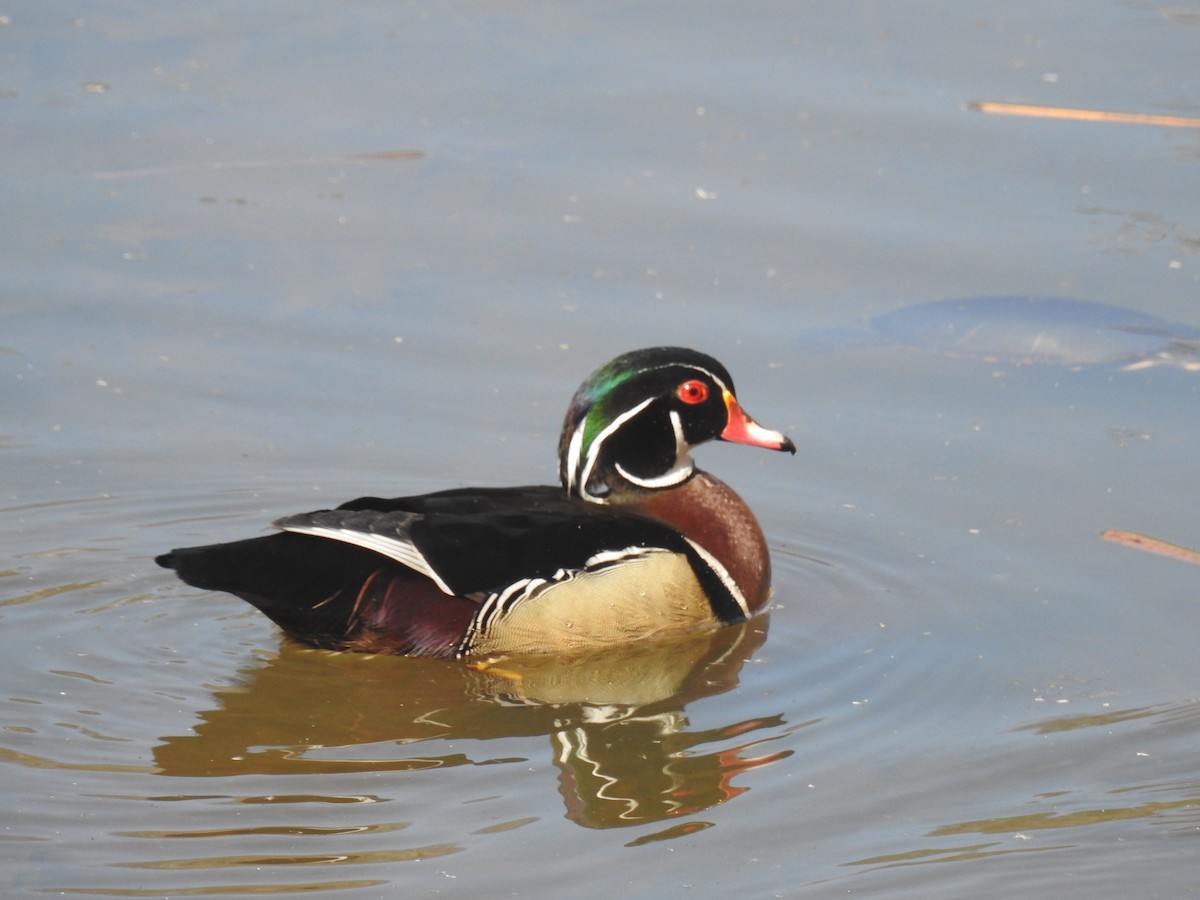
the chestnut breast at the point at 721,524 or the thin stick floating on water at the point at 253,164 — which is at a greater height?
the thin stick floating on water at the point at 253,164

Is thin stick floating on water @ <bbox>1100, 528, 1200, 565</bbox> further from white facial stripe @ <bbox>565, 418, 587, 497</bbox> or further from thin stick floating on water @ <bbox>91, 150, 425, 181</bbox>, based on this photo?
thin stick floating on water @ <bbox>91, 150, 425, 181</bbox>

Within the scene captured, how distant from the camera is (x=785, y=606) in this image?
267 inches

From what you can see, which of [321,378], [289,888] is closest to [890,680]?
[289,888]

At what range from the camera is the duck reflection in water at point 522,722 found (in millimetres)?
5379

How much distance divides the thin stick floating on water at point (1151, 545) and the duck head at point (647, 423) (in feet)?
4.00

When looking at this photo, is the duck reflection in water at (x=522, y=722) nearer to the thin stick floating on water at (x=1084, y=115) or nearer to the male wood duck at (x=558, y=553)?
the male wood duck at (x=558, y=553)

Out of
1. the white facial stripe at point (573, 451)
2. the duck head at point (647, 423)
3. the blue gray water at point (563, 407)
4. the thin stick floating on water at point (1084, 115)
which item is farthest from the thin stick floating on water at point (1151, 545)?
the thin stick floating on water at point (1084, 115)

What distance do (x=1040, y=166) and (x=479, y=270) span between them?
2948 mm

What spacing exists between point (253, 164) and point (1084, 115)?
4332mm

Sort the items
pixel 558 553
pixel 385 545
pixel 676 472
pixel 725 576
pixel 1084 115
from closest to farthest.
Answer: pixel 385 545, pixel 558 553, pixel 725 576, pixel 676 472, pixel 1084 115

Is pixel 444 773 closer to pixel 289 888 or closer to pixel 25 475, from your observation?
→ pixel 289 888

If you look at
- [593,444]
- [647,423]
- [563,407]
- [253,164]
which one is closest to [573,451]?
[593,444]

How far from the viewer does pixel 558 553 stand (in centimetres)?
632

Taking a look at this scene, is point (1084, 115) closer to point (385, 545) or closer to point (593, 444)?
point (593, 444)
